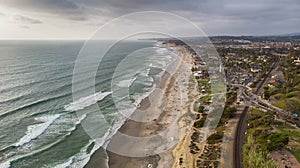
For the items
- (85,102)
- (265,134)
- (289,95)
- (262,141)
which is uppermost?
(85,102)

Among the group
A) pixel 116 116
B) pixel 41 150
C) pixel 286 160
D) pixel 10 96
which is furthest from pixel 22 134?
pixel 286 160

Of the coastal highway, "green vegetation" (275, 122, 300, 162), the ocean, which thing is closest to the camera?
the coastal highway

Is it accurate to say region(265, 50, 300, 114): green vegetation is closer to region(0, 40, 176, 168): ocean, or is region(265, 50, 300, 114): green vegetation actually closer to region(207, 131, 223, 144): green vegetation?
region(207, 131, 223, 144): green vegetation

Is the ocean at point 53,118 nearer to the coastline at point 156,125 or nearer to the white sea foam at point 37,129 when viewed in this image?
the white sea foam at point 37,129

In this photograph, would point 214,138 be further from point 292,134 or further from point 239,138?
point 292,134

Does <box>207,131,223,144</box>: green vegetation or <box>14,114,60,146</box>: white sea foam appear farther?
<box>14,114,60,146</box>: white sea foam

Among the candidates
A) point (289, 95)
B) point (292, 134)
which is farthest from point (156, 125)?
point (289, 95)

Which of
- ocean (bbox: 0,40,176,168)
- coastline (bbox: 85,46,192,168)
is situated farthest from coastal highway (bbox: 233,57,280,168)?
ocean (bbox: 0,40,176,168)

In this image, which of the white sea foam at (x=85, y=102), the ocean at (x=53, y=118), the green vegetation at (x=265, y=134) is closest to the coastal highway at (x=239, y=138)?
the green vegetation at (x=265, y=134)
